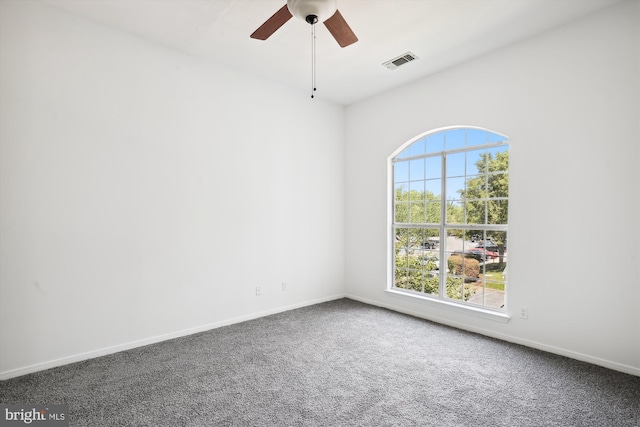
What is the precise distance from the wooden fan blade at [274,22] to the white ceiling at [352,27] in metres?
0.44

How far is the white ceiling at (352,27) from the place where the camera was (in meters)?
2.65

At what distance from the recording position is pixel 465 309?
3570mm

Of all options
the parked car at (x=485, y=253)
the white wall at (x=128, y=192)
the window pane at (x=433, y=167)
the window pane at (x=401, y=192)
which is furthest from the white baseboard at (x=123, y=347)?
the window pane at (x=433, y=167)

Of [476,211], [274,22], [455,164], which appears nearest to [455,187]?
[455,164]

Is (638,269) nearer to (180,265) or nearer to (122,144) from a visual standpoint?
(180,265)

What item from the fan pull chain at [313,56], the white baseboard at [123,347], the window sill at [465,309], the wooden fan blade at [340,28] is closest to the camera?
the wooden fan blade at [340,28]

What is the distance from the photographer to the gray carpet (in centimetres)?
203

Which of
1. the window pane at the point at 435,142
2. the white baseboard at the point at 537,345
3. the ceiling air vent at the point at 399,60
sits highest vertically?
the ceiling air vent at the point at 399,60

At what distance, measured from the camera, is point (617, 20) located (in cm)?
263

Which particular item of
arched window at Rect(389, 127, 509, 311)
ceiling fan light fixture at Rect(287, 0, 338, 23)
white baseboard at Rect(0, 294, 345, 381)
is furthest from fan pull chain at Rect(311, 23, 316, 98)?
white baseboard at Rect(0, 294, 345, 381)

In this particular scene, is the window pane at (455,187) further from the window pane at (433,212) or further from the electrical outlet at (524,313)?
the electrical outlet at (524,313)

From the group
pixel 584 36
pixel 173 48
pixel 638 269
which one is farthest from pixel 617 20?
pixel 173 48

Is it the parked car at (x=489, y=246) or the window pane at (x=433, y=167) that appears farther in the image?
the window pane at (x=433, y=167)

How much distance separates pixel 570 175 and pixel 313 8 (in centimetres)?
264
